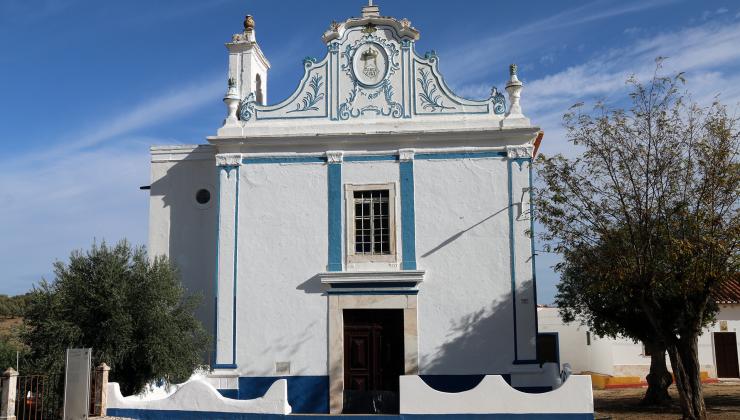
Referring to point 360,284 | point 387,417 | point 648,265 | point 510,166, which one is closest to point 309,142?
point 360,284

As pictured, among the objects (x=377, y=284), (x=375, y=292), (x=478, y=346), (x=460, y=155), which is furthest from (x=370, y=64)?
(x=478, y=346)

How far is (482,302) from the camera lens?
1471 cm

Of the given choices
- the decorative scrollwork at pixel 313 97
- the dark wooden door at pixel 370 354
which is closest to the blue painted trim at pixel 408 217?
the dark wooden door at pixel 370 354

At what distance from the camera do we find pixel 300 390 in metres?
14.6

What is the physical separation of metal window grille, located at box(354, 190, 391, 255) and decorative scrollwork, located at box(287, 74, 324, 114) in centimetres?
209

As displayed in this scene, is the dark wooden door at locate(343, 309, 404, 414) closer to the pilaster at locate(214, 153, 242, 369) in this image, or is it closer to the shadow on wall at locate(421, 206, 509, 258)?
the shadow on wall at locate(421, 206, 509, 258)

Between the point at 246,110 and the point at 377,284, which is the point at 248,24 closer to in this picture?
the point at 246,110

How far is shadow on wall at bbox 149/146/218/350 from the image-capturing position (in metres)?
16.0

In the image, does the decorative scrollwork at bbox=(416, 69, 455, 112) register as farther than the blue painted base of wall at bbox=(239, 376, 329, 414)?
Yes

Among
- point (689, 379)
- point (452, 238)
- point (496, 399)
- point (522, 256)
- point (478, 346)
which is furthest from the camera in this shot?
point (452, 238)

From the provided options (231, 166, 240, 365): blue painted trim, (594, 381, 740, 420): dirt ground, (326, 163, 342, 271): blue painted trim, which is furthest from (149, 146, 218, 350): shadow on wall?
(594, 381, 740, 420): dirt ground

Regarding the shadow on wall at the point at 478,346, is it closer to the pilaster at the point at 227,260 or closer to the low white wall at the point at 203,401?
the low white wall at the point at 203,401

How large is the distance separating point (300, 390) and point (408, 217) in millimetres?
3952

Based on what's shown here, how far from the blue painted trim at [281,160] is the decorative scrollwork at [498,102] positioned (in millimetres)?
3622
